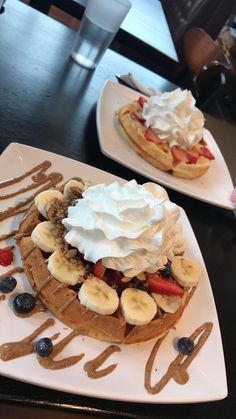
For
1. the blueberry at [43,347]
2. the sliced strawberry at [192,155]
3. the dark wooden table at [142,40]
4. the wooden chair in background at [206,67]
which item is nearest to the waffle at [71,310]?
the blueberry at [43,347]

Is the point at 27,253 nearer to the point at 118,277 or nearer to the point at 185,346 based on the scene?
the point at 118,277

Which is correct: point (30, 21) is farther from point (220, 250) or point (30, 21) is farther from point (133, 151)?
point (220, 250)

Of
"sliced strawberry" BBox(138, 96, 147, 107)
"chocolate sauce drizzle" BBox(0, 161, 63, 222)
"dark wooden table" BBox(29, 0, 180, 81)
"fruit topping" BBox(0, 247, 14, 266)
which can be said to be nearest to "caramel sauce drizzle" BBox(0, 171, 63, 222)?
"chocolate sauce drizzle" BBox(0, 161, 63, 222)

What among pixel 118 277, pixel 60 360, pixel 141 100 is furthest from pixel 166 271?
pixel 141 100

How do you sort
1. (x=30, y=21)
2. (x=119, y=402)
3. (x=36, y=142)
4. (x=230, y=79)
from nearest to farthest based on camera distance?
(x=119, y=402) < (x=36, y=142) < (x=30, y=21) < (x=230, y=79)

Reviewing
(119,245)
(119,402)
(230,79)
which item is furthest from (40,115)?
(230,79)

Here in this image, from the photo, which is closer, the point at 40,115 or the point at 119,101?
the point at 40,115
